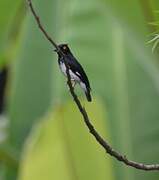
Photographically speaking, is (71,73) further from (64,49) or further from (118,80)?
(118,80)

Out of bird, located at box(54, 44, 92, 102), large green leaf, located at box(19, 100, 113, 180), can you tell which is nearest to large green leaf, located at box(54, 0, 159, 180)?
large green leaf, located at box(19, 100, 113, 180)

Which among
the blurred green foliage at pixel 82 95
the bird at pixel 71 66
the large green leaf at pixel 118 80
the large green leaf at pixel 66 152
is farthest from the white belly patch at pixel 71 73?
the large green leaf at pixel 118 80

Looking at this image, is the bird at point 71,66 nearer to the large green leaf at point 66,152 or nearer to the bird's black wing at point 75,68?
the bird's black wing at point 75,68

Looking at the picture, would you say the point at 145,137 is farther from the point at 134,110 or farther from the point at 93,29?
the point at 93,29

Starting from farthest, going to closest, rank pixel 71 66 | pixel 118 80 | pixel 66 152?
pixel 118 80 < pixel 66 152 < pixel 71 66

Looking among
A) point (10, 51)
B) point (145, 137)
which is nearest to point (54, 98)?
point (145, 137)

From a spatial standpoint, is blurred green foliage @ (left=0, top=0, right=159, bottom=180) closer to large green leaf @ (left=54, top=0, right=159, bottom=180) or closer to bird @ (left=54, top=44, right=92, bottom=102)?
large green leaf @ (left=54, top=0, right=159, bottom=180)

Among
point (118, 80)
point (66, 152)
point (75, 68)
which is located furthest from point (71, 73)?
point (118, 80)
